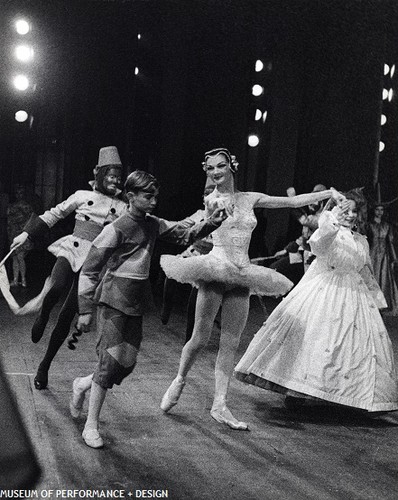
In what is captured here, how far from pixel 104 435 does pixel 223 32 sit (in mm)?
10657

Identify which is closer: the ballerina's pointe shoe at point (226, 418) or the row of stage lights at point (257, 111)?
the ballerina's pointe shoe at point (226, 418)

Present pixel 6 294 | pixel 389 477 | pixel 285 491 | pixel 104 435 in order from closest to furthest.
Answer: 1. pixel 285 491
2. pixel 389 477
3. pixel 104 435
4. pixel 6 294

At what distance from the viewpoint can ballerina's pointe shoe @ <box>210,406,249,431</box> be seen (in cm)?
477

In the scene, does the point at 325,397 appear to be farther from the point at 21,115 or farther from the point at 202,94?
the point at 21,115

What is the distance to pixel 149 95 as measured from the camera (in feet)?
50.2

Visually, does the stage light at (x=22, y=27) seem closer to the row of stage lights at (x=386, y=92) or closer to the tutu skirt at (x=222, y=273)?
the row of stage lights at (x=386, y=92)

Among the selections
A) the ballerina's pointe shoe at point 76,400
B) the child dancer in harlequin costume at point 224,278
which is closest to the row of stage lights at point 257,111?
the child dancer in harlequin costume at point 224,278

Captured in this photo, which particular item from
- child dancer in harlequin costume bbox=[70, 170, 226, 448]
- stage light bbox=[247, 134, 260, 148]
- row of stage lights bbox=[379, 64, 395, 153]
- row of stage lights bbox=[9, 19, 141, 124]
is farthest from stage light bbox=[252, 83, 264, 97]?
child dancer in harlequin costume bbox=[70, 170, 226, 448]

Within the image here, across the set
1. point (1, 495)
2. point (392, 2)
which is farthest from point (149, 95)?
point (1, 495)

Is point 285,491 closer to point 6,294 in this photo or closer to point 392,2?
point 6,294

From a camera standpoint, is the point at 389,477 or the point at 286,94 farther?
the point at 286,94

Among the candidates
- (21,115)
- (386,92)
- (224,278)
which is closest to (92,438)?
(224,278)

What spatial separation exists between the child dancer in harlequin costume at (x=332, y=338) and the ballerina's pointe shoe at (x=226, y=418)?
1.38 feet

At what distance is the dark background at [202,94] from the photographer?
12328 mm
